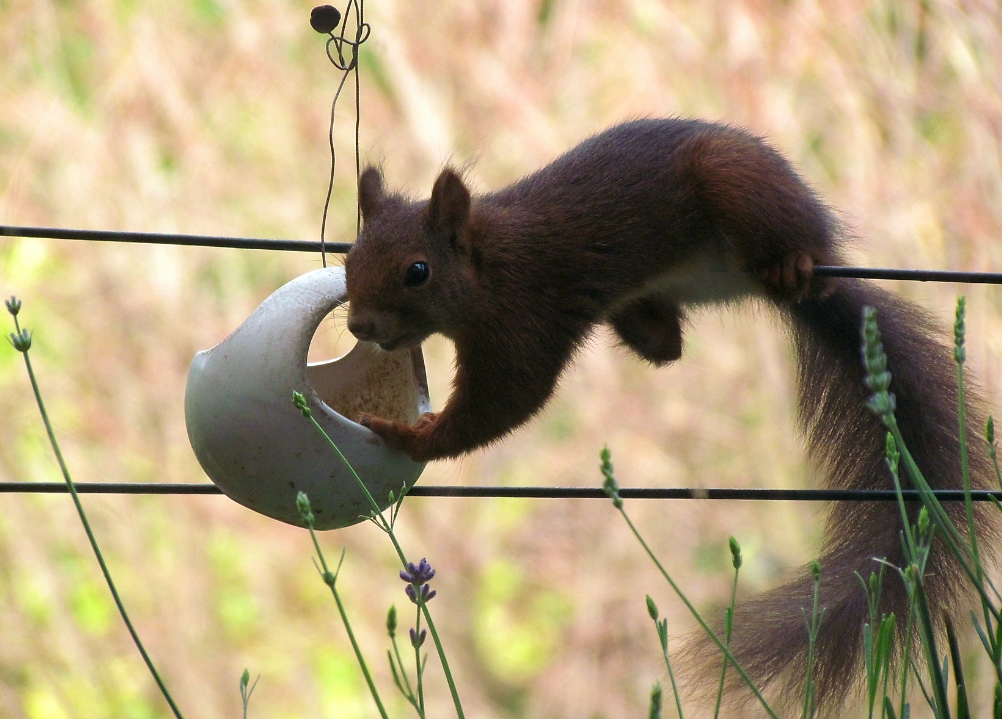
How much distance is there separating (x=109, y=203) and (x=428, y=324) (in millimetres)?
3817

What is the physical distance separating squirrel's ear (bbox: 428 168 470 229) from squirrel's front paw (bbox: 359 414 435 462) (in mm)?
390

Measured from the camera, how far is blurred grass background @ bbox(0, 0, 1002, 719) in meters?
4.99

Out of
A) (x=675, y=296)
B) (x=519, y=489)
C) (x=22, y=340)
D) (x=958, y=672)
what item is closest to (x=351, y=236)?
(x=675, y=296)

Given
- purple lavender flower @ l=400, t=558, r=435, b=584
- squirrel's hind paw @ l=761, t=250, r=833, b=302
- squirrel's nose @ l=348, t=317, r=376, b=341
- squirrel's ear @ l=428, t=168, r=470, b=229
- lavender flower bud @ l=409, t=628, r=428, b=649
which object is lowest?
lavender flower bud @ l=409, t=628, r=428, b=649

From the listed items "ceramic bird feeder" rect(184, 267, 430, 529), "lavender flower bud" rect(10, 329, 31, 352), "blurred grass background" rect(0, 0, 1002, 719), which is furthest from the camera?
"blurred grass background" rect(0, 0, 1002, 719)

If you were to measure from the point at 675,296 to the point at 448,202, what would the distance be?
2.03ft

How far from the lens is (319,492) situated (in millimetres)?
1567

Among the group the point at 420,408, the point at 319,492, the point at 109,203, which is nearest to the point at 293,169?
the point at 109,203

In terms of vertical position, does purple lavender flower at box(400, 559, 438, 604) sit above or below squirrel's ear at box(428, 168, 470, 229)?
below

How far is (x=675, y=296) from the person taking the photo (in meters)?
2.30

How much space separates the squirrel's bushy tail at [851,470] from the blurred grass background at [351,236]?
8.77 ft

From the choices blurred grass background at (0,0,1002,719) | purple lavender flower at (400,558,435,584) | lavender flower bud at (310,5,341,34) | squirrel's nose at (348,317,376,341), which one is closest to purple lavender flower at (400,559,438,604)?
purple lavender flower at (400,558,435,584)

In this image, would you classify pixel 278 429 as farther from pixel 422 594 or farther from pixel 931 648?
pixel 931 648

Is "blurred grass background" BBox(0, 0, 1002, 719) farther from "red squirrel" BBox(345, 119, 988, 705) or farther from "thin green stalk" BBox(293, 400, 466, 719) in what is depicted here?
"thin green stalk" BBox(293, 400, 466, 719)
